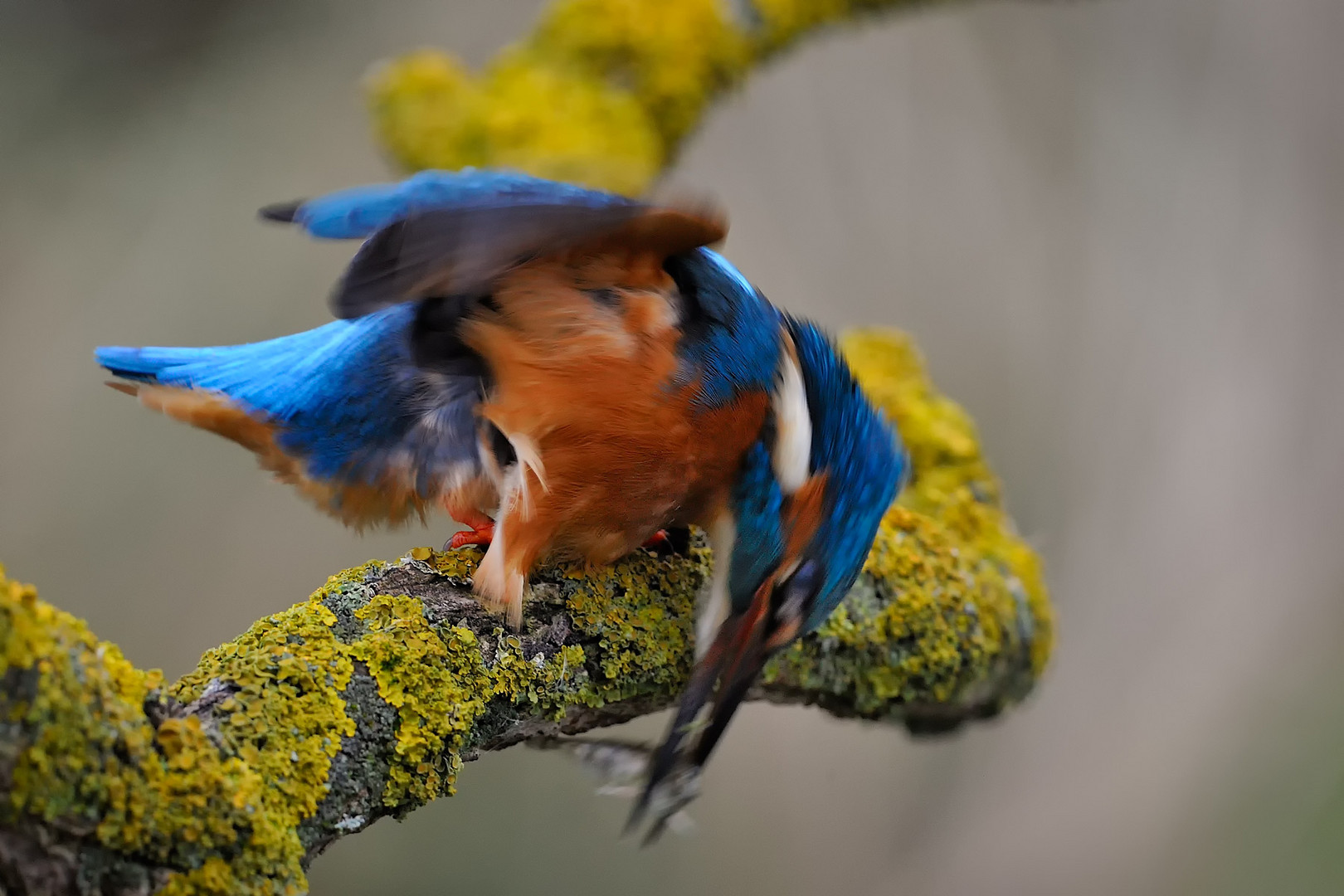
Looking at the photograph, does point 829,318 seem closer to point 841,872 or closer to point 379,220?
point 841,872

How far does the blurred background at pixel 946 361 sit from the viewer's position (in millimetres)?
3535

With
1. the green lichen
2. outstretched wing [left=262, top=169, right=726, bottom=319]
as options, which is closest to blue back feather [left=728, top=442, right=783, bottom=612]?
the green lichen

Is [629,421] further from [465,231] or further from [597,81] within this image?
[597,81]

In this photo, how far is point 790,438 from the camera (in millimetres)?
1421

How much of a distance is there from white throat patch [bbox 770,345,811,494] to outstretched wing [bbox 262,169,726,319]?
0.24 metres

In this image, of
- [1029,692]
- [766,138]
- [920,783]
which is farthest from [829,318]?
[1029,692]

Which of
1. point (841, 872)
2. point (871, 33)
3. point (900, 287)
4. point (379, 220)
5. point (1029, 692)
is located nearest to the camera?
point (379, 220)

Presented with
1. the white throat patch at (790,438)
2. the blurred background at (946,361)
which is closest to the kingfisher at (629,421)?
the white throat patch at (790,438)

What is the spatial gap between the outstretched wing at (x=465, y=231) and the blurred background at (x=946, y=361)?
2400mm

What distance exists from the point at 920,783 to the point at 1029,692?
193 centimetres

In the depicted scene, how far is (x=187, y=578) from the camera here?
355cm

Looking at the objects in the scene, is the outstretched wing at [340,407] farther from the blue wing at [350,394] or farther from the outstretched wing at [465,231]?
the outstretched wing at [465,231]

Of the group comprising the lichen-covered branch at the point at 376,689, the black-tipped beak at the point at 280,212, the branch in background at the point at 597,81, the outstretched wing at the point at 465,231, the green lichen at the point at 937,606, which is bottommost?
the lichen-covered branch at the point at 376,689

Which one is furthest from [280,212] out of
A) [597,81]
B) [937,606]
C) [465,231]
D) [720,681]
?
[597,81]
